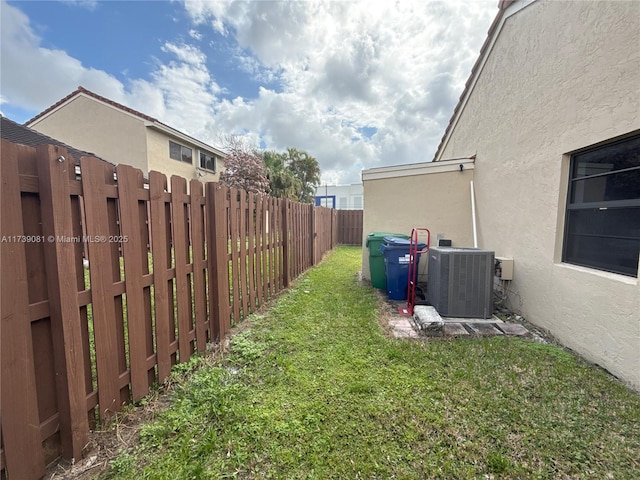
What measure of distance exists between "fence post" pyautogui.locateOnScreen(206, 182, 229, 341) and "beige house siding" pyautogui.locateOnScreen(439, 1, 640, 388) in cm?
401

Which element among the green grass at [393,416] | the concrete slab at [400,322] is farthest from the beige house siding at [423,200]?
the green grass at [393,416]

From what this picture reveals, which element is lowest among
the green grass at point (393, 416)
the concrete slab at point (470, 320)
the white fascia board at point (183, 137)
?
the green grass at point (393, 416)

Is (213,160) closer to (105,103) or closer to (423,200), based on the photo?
(105,103)

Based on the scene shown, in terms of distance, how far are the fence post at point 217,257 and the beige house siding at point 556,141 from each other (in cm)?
401

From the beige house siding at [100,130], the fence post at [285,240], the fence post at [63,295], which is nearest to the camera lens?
the fence post at [63,295]

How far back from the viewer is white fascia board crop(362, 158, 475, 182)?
17.8 ft

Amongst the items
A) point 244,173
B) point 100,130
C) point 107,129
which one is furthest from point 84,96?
point 244,173

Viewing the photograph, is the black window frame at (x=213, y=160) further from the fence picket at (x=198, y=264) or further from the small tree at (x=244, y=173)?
the fence picket at (x=198, y=264)

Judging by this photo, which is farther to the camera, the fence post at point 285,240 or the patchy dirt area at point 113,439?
the fence post at point 285,240

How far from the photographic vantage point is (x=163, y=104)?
508 inches

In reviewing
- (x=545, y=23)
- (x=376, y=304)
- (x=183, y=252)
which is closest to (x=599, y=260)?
(x=376, y=304)

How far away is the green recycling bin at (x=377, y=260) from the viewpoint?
542 centimetres

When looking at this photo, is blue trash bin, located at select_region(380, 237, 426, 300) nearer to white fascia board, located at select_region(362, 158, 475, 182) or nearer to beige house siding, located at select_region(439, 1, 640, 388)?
beige house siding, located at select_region(439, 1, 640, 388)

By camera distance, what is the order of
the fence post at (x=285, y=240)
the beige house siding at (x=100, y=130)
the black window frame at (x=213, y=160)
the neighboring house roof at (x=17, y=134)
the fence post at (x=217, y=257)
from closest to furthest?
the fence post at (x=217, y=257), the fence post at (x=285, y=240), the neighboring house roof at (x=17, y=134), the beige house siding at (x=100, y=130), the black window frame at (x=213, y=160)
